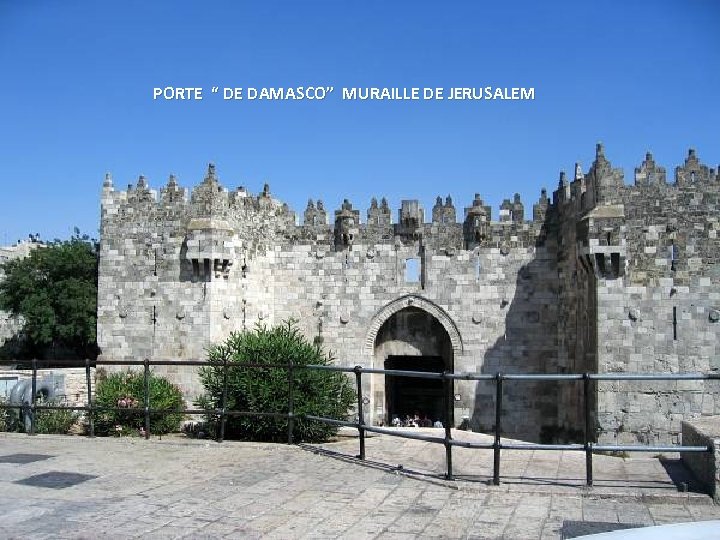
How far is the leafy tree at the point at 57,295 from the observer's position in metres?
30.4

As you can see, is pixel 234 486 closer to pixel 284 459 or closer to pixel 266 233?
pixel 284 459

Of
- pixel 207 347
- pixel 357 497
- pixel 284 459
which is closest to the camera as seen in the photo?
pixel 357 497

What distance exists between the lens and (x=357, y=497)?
707 cm

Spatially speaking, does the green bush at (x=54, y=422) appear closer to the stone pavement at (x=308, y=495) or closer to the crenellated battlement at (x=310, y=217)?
the stone pavement at (x=308, y=495)

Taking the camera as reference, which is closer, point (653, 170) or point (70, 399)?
point (653, 170)

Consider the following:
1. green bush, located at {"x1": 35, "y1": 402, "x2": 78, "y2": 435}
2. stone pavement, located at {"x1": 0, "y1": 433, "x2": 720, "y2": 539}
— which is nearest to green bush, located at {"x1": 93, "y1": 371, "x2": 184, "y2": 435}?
green bush, located at {"x1": 35, "y1": 402, "x2": 78, "y2": 435}

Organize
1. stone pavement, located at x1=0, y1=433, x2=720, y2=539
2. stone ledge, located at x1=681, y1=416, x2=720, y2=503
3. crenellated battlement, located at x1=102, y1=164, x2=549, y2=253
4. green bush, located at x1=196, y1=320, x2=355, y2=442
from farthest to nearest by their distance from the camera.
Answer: crenellated battlement, located at x1=102, y1=164, x2=549, y2=253 < green bush, located at x1=196, y1=320, x2=355, y2=442 < stone ledge, located at x1=681, y1=416, x2=720, y2=503 < stone pavement, located at x1=0, y1=433, x2=720, y2=539

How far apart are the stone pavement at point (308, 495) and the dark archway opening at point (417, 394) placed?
15.9 metres

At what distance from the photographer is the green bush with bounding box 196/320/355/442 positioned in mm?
11445

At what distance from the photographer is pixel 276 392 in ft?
39.1

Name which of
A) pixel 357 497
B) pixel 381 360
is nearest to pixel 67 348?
pixel 381 360

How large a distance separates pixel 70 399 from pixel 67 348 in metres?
12.1

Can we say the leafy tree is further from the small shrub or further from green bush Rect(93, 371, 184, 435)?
the small shrub

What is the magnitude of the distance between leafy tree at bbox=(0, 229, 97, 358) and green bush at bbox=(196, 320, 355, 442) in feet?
62.1
